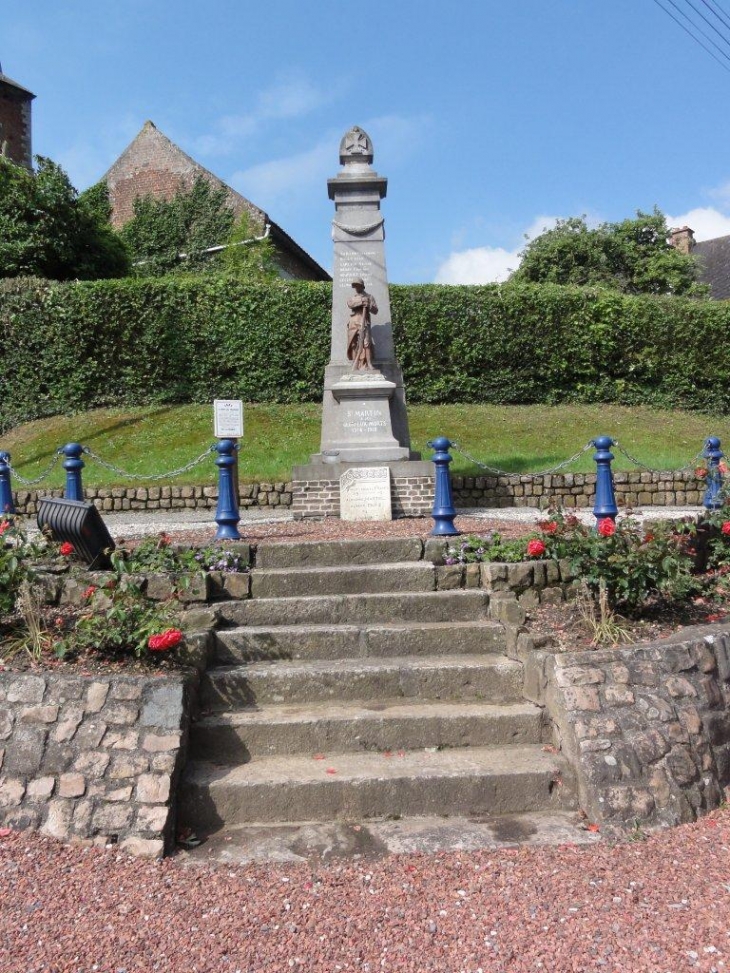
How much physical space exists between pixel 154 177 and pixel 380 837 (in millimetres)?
27089

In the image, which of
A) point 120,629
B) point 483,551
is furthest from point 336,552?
point 120,629

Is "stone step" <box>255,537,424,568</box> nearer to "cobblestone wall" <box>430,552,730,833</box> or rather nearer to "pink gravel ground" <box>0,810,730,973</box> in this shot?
"cobblestone wall" <box>430,552,730,833</box>

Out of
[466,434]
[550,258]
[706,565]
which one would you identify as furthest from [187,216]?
[706,565]

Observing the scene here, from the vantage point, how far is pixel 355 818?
12.8ft

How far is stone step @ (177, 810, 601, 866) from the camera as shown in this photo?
141 inches

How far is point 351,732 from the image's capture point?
14.2ft

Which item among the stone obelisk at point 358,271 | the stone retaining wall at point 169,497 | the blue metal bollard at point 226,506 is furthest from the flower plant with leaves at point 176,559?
the stone retaining wall at point 169,497

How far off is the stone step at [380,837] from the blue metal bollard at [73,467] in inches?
156

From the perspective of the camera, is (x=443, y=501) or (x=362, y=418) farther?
(x=362, y=418)

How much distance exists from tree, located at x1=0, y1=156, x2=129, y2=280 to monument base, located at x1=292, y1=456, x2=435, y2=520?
12.5 m

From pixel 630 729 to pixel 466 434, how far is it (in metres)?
12.1

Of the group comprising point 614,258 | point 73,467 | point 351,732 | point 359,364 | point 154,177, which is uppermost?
point 154,177

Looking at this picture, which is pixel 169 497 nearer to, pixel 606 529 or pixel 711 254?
pixel 606 529

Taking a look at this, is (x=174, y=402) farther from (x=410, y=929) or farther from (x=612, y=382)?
(x=410, y=929)
